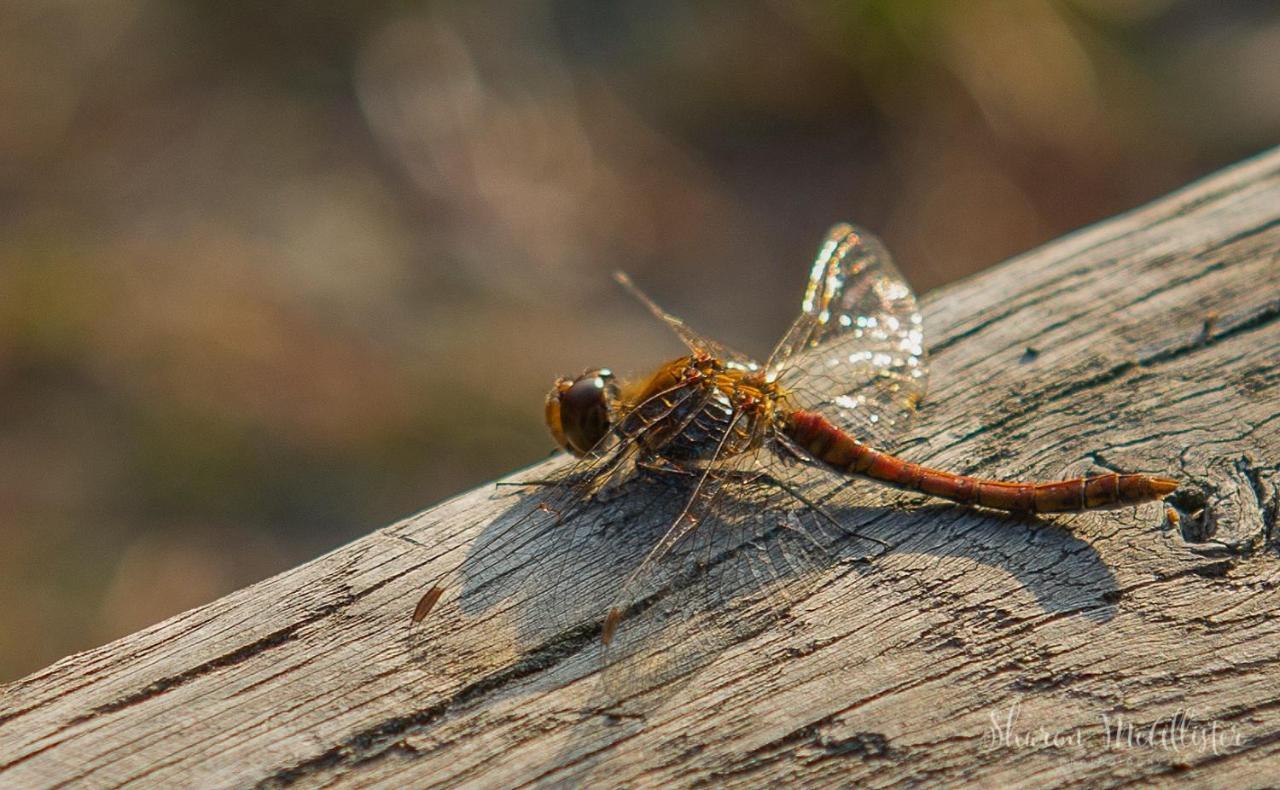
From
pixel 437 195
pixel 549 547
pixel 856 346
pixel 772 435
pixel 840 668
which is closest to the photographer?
pixel 840 668

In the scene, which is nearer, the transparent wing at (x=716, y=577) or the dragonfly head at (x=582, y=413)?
the transparent wing at (x=716, y=577)

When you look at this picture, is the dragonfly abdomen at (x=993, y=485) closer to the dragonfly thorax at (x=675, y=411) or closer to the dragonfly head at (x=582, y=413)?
the dragonfly thorax at (x=675, y=411)

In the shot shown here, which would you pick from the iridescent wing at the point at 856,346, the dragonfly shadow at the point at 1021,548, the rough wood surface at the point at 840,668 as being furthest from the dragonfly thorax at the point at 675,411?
the dragonfly shadow at the point at 1021,548

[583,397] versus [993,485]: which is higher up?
[583,397]

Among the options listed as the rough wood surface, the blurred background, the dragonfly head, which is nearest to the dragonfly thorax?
the dragonfly head

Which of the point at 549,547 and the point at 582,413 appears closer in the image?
the point at 549,547

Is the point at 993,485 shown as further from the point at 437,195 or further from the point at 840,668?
the point at 437,195

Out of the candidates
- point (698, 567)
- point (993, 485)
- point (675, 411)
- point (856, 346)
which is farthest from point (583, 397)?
point (993, 485)

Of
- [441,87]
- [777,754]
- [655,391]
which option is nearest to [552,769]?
A: [777,754]
